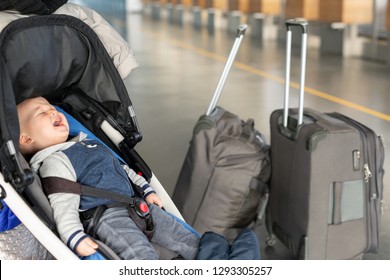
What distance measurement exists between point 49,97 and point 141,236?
2.33ft

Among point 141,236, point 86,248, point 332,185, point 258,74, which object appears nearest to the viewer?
point 86,248

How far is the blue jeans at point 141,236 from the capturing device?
2137 millimetres

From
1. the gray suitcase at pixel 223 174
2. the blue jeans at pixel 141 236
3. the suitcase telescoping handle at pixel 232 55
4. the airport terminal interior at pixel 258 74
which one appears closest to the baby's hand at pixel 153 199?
the blue jeans at pixel 141 236

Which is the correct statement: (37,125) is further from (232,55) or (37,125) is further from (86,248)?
(232,55)

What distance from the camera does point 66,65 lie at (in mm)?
2377

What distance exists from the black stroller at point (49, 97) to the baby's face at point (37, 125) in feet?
0.14

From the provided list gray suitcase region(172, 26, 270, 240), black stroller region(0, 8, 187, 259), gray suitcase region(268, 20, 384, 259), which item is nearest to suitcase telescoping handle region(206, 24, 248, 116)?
gray suitcase region(172, 26, 270, 240)

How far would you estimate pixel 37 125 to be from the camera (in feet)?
7.57

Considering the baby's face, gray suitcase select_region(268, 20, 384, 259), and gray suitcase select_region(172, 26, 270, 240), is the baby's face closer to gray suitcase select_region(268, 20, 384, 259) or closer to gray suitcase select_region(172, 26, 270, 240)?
gray suitcase select_region(172, 26, 270, 240)

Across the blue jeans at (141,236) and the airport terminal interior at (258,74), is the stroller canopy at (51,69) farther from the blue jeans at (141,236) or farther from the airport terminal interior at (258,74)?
the airport terminal interior at (258,74)

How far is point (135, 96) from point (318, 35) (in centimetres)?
524

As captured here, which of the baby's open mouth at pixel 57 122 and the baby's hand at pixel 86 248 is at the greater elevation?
the baby's open mouth at pixel 57 122

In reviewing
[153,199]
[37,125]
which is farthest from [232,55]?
[37,125]

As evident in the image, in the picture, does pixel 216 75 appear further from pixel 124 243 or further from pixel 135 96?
pixel 124 243
